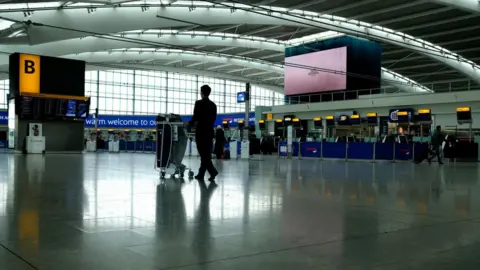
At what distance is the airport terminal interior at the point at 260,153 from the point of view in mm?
2971

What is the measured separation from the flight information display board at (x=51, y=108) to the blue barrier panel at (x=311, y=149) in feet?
42.7

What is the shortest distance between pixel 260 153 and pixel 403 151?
1140 centimetres

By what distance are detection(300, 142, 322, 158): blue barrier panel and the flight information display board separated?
1303 centimetres

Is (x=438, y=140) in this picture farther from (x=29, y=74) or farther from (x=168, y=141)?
(x=29, y=74)

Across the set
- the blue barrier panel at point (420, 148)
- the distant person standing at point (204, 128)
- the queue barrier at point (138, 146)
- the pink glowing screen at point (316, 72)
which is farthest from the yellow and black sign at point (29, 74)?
the blue barrier panel at point (420, 148)

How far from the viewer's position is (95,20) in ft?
93.2

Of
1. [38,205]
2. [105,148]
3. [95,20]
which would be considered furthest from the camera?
[105,148]

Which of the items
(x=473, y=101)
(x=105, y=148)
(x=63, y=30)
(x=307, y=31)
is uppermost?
(x=307, y=31)

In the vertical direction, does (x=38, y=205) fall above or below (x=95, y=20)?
below

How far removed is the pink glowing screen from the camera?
36312 mm

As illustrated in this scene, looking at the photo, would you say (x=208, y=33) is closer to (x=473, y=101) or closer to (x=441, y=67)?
(x=473, y=101)

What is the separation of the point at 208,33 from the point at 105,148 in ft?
48.6

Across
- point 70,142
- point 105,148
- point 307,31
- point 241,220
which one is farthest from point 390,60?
point 241,220

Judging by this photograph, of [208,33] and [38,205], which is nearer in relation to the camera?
[38,205]
